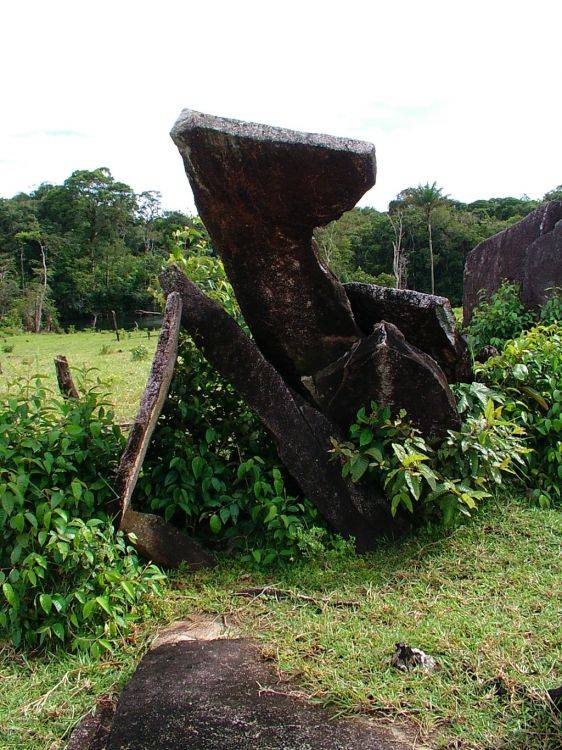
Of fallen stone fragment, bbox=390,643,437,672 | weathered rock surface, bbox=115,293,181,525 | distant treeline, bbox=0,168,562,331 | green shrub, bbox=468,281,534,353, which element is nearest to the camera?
fallen stone fragment, bbox=390,643,437,672

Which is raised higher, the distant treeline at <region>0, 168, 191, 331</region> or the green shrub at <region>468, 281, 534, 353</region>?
the distant treeline at <region>0, 168, 191, 331</region>

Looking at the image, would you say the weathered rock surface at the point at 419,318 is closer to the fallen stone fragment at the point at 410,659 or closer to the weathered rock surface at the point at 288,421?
the weathered rock surface at the point at 288,421

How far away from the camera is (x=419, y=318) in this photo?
4375 mm

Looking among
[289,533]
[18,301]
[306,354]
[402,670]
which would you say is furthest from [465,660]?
[18,301]

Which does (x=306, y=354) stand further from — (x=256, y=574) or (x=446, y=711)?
(x=446, y=711)

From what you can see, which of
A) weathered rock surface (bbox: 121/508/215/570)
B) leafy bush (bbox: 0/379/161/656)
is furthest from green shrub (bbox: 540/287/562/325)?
leafy bush (bbox: 0/379/161/656)

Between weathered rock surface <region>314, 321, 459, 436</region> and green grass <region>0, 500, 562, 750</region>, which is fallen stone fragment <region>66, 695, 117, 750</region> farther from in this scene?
weathered rock surface <region>314, 321, 459, 436</region>

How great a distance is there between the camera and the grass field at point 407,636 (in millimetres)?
2461

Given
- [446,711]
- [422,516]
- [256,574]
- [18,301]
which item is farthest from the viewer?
[18,301]

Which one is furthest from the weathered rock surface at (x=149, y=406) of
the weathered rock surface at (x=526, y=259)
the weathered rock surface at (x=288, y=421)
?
the weathered rock surface at (x=526, y=259)

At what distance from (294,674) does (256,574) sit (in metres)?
1.01

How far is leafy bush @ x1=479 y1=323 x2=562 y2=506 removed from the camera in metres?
4.48

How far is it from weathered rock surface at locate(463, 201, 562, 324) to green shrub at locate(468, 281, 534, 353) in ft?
0.46

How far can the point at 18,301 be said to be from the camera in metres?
34.8
